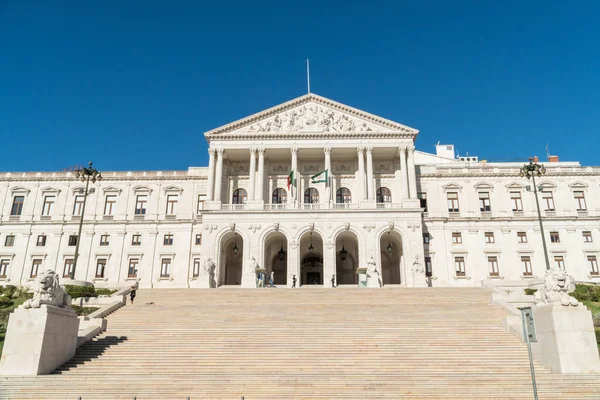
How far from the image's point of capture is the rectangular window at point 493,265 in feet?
161

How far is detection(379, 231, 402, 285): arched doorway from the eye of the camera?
48156 millimetres

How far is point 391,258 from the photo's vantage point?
5131 cm

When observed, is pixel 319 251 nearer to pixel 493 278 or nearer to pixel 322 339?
pixel 493 278

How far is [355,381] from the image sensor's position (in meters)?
16.5

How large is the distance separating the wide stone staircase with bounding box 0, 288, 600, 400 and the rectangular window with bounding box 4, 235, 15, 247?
32661mm

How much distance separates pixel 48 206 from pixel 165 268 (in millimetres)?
16118

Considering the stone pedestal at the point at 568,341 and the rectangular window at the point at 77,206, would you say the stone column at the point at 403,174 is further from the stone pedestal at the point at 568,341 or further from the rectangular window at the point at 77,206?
the rectangular window at the point at 77,206

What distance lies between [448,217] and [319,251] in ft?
47.9

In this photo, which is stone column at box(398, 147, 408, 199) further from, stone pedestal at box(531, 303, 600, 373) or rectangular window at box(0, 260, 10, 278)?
rectangular window at box(0, 260, 10, 278)

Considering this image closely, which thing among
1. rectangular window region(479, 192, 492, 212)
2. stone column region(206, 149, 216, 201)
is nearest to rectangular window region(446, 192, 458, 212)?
rectangular window region(479, 192, 492, 212)

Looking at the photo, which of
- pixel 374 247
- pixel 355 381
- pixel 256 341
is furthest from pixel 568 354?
pixel 374 247

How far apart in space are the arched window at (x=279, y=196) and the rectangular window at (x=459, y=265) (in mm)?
19549

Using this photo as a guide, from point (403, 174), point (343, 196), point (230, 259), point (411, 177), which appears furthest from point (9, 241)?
point (411, 177)

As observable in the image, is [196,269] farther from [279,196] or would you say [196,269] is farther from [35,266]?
[35,266]
